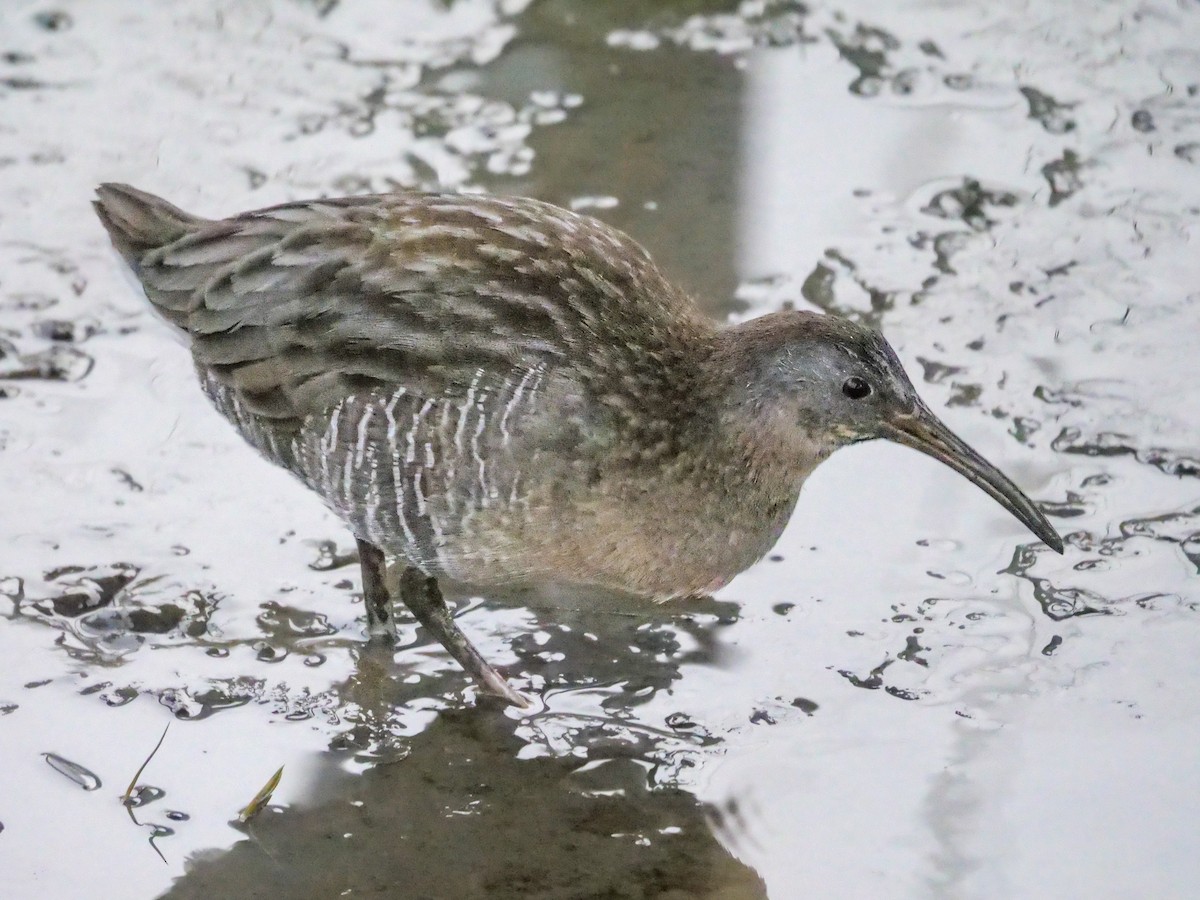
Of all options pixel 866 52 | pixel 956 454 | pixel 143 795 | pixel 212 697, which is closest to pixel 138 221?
pixel 212 697

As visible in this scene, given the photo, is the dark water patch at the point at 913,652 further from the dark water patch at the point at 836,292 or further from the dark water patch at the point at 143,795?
the dark water patch at the point at 143,795

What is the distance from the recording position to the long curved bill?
4.04 meters

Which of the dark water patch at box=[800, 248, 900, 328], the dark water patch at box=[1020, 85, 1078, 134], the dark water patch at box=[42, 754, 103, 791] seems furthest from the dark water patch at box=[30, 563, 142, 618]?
the dark water patch at box=[1020, 85, 1078, 134]

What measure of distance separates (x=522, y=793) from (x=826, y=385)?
1245 millimetres

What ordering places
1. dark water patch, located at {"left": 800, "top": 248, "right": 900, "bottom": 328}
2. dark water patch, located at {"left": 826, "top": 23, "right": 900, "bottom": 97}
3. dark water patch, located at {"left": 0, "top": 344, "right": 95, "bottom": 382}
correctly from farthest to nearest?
1. dark water patch, located at {"left": 826, "top": 23, "right": 900, "bottom": 97}
2. dark water patch, located at {"left": 800, "top": 248, "right": 900, "bottom": 328}
3. dark water patch, located at {"left": 0, "top": 344, "right": 95, "bottom": 382}

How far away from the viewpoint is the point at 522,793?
413 cm

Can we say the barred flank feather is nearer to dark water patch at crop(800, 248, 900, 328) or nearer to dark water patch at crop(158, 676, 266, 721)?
dark water patch at crop(158, 676, 266, 721)

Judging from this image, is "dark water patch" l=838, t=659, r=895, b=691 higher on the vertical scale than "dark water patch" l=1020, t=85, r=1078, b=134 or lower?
lower

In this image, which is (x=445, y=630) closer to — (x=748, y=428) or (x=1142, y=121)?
(x=748, y=428)

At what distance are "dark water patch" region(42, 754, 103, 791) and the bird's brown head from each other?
1803mm

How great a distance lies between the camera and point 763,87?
668cm

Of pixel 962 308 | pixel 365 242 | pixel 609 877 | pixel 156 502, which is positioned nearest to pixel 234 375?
pixel 365 242

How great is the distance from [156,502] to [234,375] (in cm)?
79

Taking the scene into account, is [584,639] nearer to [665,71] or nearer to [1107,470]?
[1107,470]
